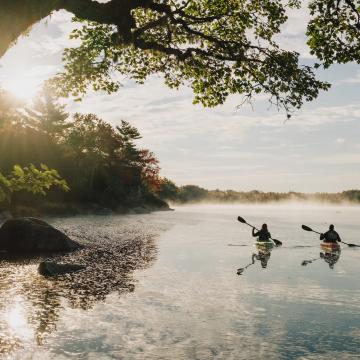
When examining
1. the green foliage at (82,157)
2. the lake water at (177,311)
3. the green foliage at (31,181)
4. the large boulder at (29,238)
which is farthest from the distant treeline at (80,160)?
the green foliage at (31,181)

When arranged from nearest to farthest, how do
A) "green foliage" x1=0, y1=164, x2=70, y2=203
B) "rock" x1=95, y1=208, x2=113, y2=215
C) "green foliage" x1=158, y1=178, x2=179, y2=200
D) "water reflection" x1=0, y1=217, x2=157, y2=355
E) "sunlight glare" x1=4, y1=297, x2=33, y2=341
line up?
"green foliage" x1=0, y1=164, x2=70, y2=203 → "sunlight glare" x1=4, y1=297, x2=33, y2=341 → "water reflection" x1=0, y1=217, x2=157, y2=355 → "rock" x1=95, y1=208, x2=113, y2=215 → "green foliage" x1=158, y1=178, x2=179, y2=200

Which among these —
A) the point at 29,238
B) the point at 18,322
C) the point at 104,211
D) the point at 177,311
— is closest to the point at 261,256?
the point at 29,238

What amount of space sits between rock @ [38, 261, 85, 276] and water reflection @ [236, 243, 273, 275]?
7.58m

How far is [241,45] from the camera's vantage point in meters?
11.7

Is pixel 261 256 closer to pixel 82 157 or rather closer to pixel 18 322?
pixel 18 322

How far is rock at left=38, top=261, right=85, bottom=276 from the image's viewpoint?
51.6 ft

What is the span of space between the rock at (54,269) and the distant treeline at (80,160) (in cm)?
2413

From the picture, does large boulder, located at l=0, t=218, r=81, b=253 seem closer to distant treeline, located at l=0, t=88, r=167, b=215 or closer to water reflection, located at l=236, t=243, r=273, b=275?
water reflection, located at l=236, t=243, r=273, b=275

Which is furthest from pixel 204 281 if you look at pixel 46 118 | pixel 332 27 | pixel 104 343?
pixel 46 118

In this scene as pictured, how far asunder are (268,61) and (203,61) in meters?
2.22

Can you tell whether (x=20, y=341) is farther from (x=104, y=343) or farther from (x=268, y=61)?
(x=268, y=61)

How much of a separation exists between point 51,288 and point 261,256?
14.7 meters

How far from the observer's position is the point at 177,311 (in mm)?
12172

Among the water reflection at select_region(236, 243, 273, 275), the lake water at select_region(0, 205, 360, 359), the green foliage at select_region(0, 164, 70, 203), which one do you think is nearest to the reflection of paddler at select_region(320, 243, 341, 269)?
the lake water at select_region(0, 205, 360, 359)
